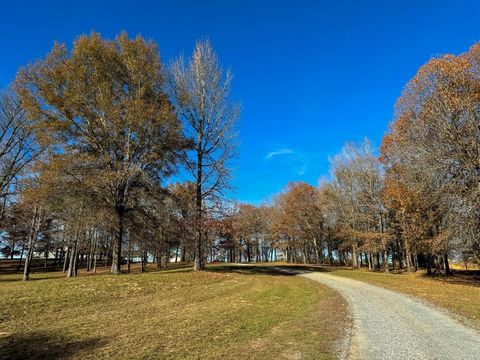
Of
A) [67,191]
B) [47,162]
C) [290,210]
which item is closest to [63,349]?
[67,191]

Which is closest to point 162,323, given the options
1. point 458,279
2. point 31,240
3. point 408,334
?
point 408,334

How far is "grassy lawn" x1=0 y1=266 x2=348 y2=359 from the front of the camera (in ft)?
19.5

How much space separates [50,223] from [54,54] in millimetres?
26141

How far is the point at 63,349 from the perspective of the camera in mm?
5941

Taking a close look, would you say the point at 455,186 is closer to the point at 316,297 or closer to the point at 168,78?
the point at 316,297

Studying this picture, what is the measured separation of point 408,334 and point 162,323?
19.3 ft

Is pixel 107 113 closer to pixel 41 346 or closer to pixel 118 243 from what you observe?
pixel 118 243

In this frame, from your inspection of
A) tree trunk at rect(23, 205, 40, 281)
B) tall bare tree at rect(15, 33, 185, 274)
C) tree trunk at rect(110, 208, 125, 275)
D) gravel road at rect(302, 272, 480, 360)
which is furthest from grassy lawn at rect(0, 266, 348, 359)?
tree trunk at rect(23, 205, 40, 281)

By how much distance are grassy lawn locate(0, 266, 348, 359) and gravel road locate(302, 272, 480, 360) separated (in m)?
0.56

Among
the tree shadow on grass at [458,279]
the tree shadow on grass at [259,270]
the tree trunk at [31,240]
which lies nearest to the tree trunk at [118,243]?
the tree shadow on grass at [259,270]

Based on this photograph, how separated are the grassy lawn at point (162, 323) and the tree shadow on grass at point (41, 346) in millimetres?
17

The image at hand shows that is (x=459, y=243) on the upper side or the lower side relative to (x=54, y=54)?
lower

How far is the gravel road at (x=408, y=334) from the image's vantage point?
238 inches

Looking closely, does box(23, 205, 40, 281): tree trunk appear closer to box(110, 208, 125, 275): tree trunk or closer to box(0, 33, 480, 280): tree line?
box(0, 33, 480, 280): tree line
